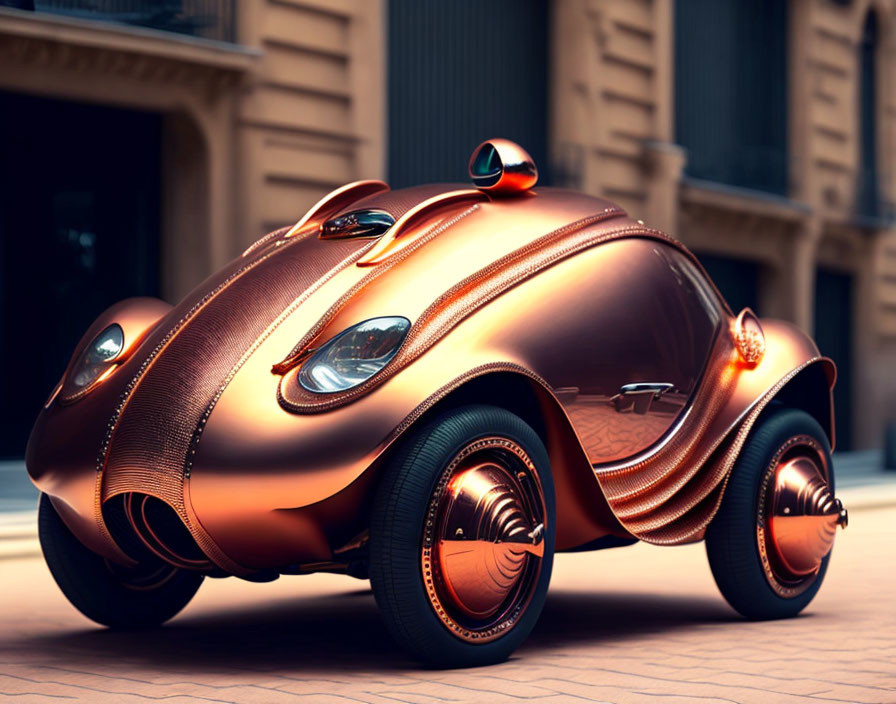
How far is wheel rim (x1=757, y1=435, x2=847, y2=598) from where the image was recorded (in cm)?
583

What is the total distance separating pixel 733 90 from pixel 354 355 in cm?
1838

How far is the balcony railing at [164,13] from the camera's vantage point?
43.4ft

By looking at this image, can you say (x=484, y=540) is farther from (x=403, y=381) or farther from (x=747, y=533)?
(x=747, y=533)

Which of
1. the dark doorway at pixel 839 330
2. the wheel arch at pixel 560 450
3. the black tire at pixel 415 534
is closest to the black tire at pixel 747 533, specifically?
the wheel arch at pixel 560 450

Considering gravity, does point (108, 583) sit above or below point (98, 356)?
below

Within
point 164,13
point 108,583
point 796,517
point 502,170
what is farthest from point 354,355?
point 164,13

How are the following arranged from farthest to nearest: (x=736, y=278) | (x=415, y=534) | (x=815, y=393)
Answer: (x=736, y=278) < (x=815, y=393) < (x=415, y=534)

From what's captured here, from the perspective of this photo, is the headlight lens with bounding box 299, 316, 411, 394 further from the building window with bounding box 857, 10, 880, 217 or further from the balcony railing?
the building window with bounding box 857, 10, 880, 217

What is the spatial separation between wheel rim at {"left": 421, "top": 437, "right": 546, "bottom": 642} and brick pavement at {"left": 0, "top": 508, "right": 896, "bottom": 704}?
0.17m

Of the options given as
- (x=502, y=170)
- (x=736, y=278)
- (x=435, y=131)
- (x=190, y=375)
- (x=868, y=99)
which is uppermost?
(x=868, y=99)

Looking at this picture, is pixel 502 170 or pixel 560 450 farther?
pixel 502 170

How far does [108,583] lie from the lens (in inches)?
218

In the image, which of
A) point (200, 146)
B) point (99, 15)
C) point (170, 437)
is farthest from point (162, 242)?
point (170, 437)

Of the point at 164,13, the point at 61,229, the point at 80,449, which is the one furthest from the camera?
the point at 61,229
